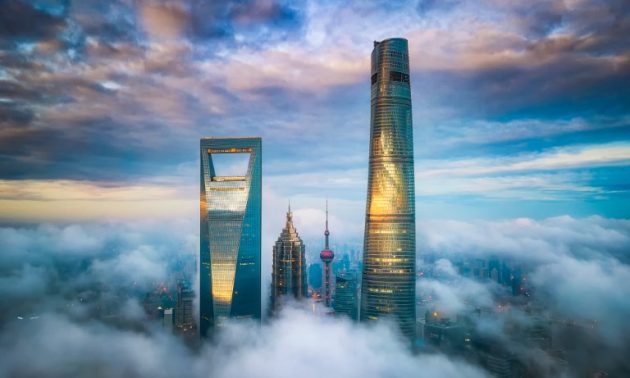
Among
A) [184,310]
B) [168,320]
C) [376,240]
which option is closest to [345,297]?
[376,240]

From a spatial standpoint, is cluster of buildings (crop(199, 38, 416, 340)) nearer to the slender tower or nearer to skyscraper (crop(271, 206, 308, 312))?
skyscraper (crop(271, 206, 308, 312))

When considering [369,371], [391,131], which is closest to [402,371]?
[369,371]

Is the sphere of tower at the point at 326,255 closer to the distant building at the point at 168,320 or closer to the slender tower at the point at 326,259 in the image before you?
the slender tower at the point at 326,259

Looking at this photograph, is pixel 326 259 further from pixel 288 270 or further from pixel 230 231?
pixel 230 231

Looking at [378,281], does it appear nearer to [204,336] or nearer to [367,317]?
[367,317]

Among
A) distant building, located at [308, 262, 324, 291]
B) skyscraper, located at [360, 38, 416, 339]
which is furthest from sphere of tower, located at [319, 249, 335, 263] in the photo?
skyscraper, located at [360, 38, 416, 339]

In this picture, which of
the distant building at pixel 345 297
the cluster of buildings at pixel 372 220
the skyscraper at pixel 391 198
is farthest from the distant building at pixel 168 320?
the distant building at pixel 345 297
